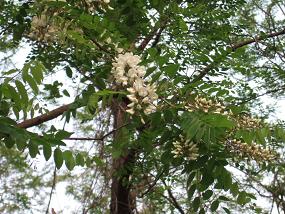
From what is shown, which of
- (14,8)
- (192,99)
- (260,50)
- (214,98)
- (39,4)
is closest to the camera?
(192,99)

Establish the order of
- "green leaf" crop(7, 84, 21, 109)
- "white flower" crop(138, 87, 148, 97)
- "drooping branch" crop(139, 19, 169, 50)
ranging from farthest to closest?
"drooping branch" crop(139, 19, 169, 50) → "green leaf" crop(7, 84, 21, 109) → "white flower" crop(138, 87, 148, 97)

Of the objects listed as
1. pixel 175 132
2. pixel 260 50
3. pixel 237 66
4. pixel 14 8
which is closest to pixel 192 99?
pixel 175 132

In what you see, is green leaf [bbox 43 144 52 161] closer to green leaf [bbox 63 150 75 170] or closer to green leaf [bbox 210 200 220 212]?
green leaf [bbox 63 150 75 170]

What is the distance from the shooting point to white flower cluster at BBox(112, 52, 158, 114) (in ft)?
5.85

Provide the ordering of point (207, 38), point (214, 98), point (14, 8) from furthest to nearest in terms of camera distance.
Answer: point (14, 8), point (207, 38), point (214, 98)

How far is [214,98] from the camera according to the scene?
82.3 inches

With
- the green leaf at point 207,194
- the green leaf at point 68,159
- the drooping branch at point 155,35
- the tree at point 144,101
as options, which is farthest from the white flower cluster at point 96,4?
the green leaf at point 207,194

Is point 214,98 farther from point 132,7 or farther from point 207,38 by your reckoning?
point 207,38

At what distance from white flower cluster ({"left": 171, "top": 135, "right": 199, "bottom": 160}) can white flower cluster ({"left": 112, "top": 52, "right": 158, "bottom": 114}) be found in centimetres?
21

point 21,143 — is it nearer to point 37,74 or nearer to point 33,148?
point 33,148

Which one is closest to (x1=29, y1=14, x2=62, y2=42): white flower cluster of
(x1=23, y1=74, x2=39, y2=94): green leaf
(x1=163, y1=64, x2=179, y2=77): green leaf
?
(x1=23, y1=74, x2=39, y2=94): green leaf

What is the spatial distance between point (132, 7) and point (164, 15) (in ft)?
1.33

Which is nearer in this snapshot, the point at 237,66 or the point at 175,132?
the point at 175,132

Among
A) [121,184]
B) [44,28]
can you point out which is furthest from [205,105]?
[121,184]
